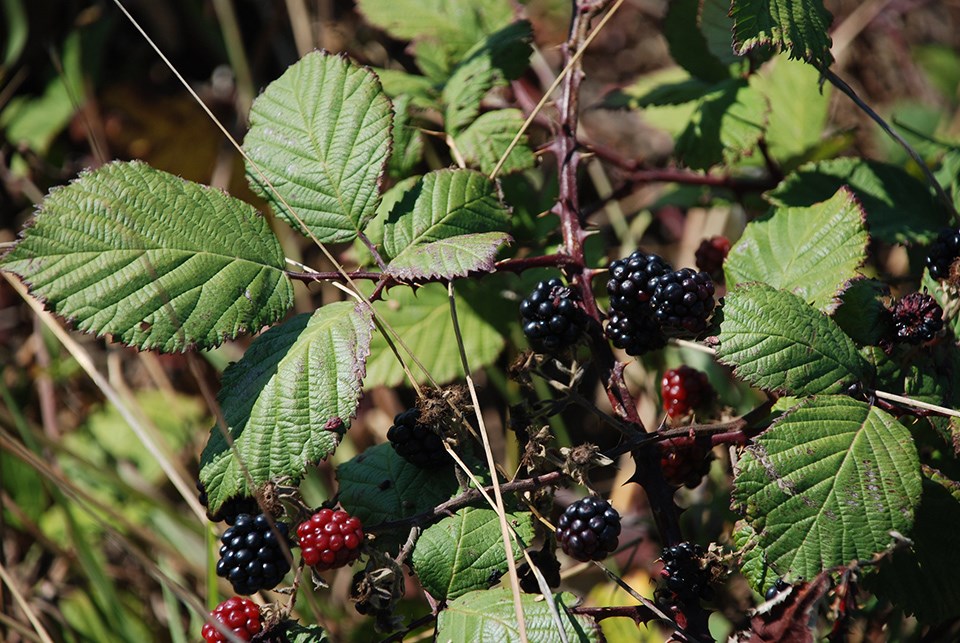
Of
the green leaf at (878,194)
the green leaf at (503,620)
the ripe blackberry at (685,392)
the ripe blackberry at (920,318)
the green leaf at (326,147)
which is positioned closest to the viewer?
the green leaf at (503,620)

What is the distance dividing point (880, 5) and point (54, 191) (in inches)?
131

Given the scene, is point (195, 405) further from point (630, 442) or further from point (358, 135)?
point (630, 442)

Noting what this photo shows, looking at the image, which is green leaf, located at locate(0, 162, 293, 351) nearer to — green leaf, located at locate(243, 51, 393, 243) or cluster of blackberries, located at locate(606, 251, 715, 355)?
green leaf, located at locate(243, 51, 393, 243)

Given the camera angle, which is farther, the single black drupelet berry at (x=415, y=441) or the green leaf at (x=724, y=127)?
the green leaf at (x=724, y=127)

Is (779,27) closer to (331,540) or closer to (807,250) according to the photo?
(807,250)

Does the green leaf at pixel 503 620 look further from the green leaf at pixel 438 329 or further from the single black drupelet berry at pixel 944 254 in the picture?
the single black drupelet berry at pixel 944 254

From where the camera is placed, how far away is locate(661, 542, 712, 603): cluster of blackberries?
Answer: 1154 mm

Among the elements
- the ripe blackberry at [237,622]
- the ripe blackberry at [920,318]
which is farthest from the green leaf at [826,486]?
the ripe blackberry at [237,622]

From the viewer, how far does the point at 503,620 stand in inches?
42.9

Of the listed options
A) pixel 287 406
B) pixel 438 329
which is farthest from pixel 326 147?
pixel 438 329

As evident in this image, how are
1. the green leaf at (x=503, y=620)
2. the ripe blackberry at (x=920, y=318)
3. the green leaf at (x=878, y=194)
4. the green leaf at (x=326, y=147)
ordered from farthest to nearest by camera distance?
1. the green leaf at (x=878, y=194)
2. the green leaf at (x=326, y=147)
3. the ripe blackberry at (x=920, y=318)
4. the green leaf at (x=503, y=620)

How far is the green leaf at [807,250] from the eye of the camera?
4.14ft

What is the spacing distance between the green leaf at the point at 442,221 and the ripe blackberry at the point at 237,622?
0.51 m

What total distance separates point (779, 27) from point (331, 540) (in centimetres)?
95
